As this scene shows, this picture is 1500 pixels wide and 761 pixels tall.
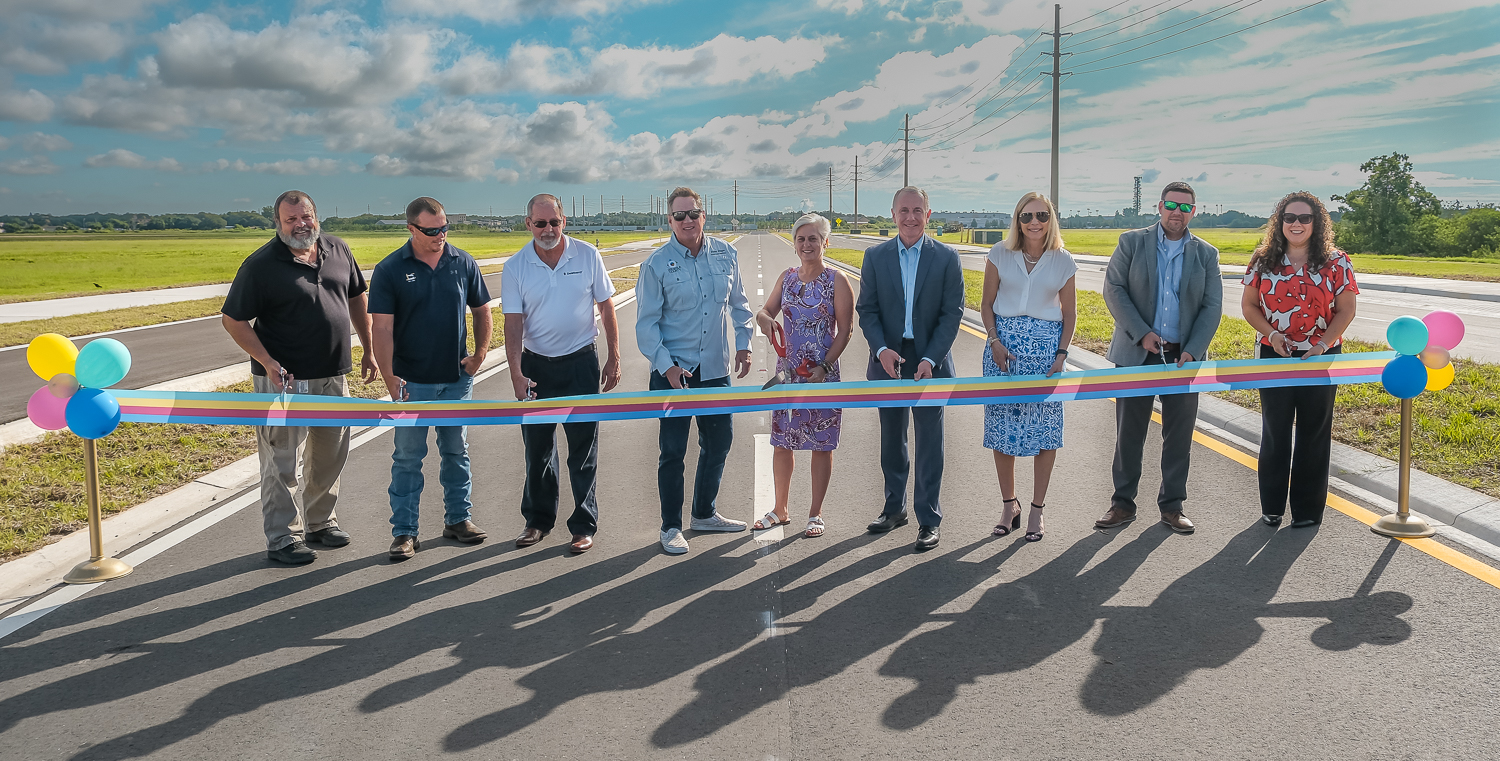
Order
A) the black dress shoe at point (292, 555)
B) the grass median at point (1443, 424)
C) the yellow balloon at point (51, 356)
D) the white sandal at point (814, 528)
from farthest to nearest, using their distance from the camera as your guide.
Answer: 1. the grass median at point (1443, 424)
2. the white sandal at point (814, 528)
3. the black dress shoe at point (292, 555)
4. the yellow balloon at point (51, 356)

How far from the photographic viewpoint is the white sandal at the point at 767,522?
5613 millimetres

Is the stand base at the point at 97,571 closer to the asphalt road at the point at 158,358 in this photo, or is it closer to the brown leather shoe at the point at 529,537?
the brown leather shoe at the point at 529,537

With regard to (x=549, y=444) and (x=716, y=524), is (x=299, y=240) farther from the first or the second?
(x=716, y=524)

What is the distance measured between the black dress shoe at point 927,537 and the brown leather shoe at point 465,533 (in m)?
2.53

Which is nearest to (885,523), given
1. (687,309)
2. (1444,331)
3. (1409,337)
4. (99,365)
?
(687,309)

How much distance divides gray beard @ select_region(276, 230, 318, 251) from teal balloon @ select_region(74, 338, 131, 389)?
0.97 m

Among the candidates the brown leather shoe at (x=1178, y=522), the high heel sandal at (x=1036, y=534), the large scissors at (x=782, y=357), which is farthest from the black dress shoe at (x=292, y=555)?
the brown leather shoe at (x=1178, y=522)

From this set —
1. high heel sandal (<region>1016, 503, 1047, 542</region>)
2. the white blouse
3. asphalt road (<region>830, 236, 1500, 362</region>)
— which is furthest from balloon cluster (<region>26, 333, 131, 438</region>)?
asphalt road (<region>830, 236, 1500, 362</region>)

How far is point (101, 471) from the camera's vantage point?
6.64 metres

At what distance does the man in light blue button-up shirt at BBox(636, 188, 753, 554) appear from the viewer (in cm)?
534

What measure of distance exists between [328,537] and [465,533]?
799 millimetres

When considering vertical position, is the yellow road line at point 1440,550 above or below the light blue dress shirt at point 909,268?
below

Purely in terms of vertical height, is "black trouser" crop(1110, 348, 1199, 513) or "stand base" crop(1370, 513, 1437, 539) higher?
"black trouser" crop(1110, 348, 1199, 513)

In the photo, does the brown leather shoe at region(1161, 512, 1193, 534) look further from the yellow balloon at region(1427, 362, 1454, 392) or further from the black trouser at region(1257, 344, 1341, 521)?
the yellow balloon at region(1427, 362, 1454, 392)
